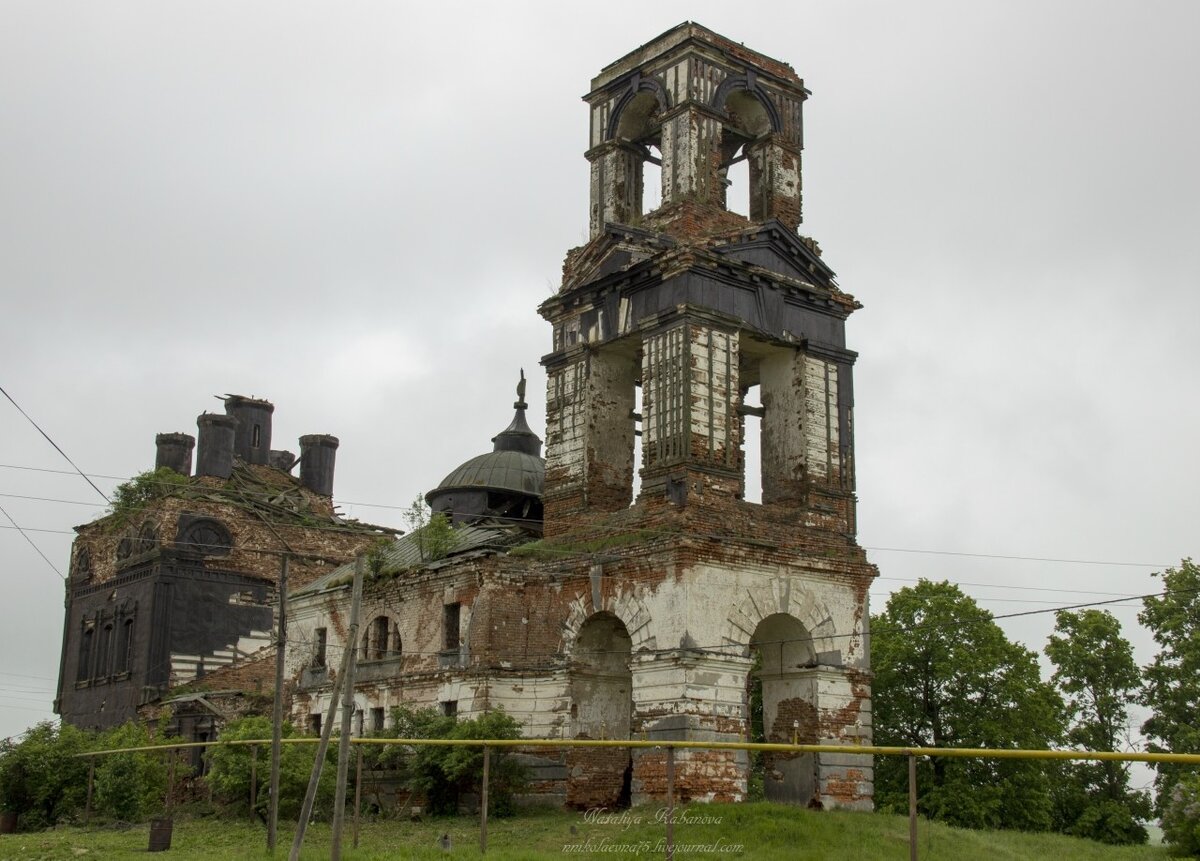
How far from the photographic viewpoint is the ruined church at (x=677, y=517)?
24453 mm

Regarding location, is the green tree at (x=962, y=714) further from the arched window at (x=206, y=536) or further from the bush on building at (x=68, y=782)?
the arched window at (x=206, y=536)

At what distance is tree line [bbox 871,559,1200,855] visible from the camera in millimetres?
33156

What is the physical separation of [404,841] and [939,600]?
60.2 ft

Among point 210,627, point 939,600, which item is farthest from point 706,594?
point 210,627

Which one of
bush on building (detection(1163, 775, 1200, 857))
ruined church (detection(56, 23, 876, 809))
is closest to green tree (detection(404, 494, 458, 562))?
ruined church (detection(56, 23, 876, 809))

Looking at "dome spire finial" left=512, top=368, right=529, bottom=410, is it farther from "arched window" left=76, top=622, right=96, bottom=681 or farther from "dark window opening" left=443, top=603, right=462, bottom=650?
"arched window" left=76, top=622, right=96, bottom=681

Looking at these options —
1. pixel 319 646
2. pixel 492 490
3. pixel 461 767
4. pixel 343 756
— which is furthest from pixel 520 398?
pixel 343 756

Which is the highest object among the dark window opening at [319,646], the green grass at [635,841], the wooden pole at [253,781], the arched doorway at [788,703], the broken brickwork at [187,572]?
the broken brickwork at [187,572]

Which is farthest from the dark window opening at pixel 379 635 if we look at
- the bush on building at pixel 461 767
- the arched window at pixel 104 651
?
the arched window at pixel 104 651

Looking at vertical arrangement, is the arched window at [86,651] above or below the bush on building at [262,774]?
above

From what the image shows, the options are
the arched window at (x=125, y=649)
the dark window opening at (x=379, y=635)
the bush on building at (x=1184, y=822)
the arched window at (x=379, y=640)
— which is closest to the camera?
the bush on building at (x=1184, y=822)

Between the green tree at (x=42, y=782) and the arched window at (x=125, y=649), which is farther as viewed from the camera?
the arched window at (x=125, y=649)

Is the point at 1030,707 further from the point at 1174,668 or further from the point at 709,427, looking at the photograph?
the point at 709,427

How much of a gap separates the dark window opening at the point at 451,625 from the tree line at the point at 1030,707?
10946 mm
